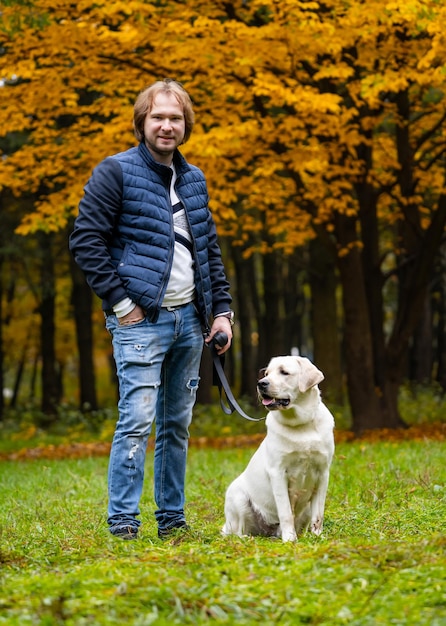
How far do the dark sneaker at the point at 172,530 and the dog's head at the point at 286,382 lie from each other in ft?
2.72

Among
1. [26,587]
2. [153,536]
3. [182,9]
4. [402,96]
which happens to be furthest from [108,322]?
[402,96]

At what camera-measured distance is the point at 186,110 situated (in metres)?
5.18

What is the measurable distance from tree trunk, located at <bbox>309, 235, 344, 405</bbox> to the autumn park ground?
35.7 feet

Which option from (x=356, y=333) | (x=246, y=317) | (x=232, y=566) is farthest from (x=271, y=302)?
(x=232, y=566)

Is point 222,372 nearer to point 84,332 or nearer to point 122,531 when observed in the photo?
point 122,531

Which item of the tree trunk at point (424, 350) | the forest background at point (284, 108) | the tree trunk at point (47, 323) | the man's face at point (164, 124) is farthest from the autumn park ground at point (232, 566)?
the tree trunk at point (424, 350)

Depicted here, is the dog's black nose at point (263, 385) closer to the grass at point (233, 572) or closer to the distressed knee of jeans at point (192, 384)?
the distressed knee of jeans at point (192, 384)

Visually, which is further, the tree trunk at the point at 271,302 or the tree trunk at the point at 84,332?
the tree trunk at the point at 271,302

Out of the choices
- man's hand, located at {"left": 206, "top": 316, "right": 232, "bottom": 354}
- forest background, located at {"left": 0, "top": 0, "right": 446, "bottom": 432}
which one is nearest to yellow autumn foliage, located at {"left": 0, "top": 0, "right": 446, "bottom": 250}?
forest background, located at {"left": 0, "top": 0, "right": 446, "bottom": 432}

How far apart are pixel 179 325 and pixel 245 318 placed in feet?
63.0

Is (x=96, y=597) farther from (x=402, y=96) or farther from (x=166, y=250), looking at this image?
(x=402, y=96)

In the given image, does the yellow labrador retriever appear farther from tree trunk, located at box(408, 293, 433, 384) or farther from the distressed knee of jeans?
tree trunk, located at box(408, 293, 433, 384)

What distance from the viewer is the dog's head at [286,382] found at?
522cm

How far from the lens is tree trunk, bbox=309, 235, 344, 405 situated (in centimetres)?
1844
